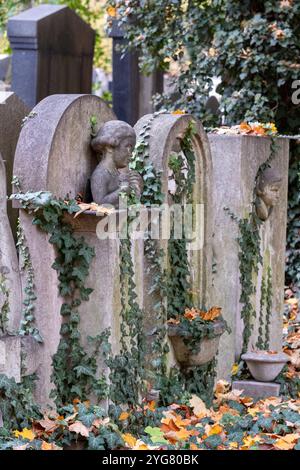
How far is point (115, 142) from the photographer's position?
6.46 m

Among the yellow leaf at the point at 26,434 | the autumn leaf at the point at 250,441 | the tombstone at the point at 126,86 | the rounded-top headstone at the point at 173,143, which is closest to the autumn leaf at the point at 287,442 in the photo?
the autumn leaf at the point at 250,441

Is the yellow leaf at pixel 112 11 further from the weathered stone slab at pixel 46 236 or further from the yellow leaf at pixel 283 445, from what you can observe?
the yellow leaf at pixel 283 445

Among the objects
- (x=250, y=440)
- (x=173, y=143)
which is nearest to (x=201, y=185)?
(x=173, y=143)

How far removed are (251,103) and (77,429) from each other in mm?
5941

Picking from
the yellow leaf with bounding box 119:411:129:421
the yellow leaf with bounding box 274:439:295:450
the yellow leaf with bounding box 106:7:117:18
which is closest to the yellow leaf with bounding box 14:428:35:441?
the yellow leaf with bounding box 119:411:129:421

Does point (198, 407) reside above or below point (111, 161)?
below

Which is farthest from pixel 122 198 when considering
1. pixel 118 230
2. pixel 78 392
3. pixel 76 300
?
pixel 78 392

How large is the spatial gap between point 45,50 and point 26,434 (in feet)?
23.1

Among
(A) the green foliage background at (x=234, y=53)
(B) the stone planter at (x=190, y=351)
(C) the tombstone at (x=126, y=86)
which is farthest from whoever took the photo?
(C) the tombstone at (x=126, y=86)

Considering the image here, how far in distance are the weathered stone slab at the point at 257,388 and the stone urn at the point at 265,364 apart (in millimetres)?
102

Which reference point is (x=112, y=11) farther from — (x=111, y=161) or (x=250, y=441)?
(x=250, y=441)

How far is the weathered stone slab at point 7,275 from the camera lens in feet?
18.0

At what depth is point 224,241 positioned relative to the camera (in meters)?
8.20

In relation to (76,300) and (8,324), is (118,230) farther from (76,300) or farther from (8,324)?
(8,324)
